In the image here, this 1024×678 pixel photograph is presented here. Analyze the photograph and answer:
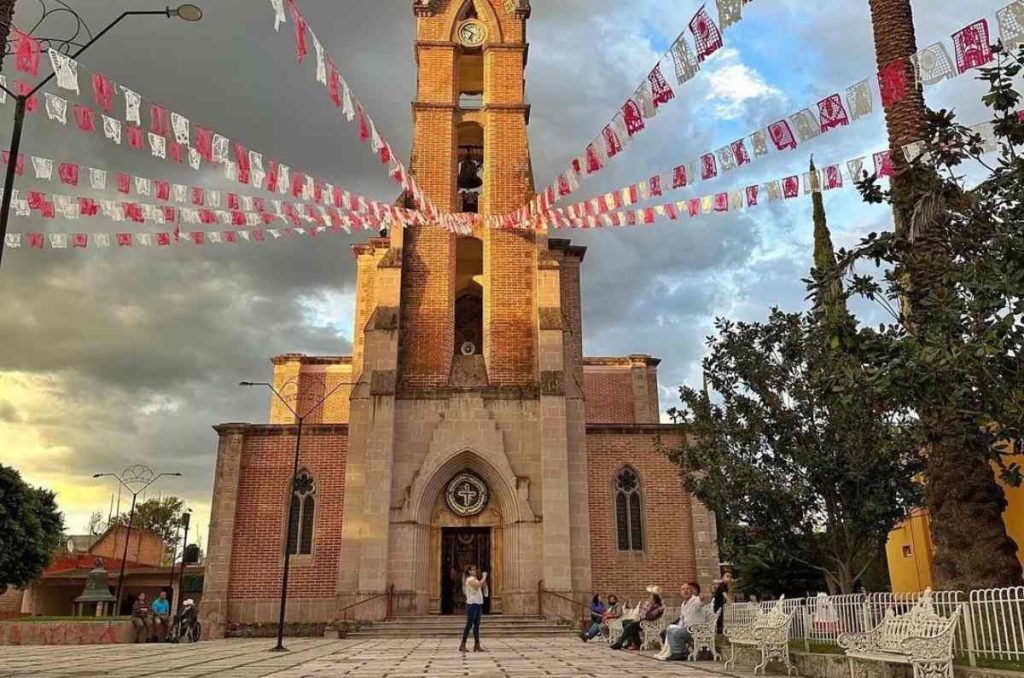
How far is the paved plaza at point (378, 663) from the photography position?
10.5m

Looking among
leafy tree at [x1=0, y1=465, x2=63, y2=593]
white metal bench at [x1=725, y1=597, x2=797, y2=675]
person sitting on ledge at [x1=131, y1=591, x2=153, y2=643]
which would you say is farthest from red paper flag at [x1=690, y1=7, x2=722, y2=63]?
leafy tree at [x1=0, y1=465, x2=63, y2=593]

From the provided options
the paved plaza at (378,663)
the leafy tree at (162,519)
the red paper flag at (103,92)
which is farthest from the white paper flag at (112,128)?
the leafy tree at (162,519)

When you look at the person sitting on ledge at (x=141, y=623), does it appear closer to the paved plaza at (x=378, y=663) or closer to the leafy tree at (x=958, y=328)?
the paved plaza at (x=378, y=663)

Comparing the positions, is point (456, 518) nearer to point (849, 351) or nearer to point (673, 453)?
point (673, 453)

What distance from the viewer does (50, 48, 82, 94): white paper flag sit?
10.9 metres

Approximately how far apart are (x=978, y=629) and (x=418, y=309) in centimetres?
1956

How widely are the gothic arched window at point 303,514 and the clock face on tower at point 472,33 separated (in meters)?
16.7

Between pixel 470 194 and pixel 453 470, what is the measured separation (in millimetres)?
10444

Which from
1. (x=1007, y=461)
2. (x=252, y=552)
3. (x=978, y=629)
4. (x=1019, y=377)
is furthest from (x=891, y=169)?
(x=252, y=552)

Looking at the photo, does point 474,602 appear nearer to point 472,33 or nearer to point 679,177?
point 679,177

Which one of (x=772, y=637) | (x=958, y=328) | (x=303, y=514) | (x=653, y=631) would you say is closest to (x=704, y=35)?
(x=958, y=328)

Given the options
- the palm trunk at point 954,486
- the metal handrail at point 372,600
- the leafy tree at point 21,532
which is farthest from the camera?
the leafy tree at point 21,532

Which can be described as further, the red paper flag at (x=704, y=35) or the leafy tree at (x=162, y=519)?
the leafy tree at (x=162, y=519)

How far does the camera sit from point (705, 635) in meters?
13.1
